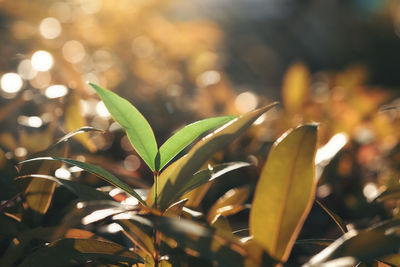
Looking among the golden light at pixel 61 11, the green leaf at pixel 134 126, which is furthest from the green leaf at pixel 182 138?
the golden light at pixel 61 11

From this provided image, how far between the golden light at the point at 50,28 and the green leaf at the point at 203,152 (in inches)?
53.6

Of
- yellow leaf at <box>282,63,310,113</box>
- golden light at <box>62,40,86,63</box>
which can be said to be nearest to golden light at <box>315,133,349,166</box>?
yellow leaf at <box>282,63,310,113</box>

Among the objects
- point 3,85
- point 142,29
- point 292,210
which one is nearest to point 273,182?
point 292,210

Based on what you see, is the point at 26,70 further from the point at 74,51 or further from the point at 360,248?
the point at 360,248

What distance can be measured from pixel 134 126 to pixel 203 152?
0.10 meters

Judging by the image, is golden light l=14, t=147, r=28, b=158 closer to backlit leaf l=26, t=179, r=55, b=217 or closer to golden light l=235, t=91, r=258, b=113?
backlit leaf l=26, t=179, r=55, b=217

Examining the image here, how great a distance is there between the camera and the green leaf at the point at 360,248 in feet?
1.31

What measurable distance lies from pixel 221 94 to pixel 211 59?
2.42 feet

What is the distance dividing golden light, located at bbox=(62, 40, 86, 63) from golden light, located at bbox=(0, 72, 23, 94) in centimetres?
75

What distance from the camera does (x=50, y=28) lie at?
71.9 inches

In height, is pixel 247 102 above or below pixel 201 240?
above

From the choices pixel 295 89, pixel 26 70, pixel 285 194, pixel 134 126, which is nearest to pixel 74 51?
pixel 26 70

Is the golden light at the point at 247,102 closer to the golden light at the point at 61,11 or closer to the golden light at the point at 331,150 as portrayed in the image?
the golden light at the point at 331,150

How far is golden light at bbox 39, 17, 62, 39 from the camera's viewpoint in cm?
173
